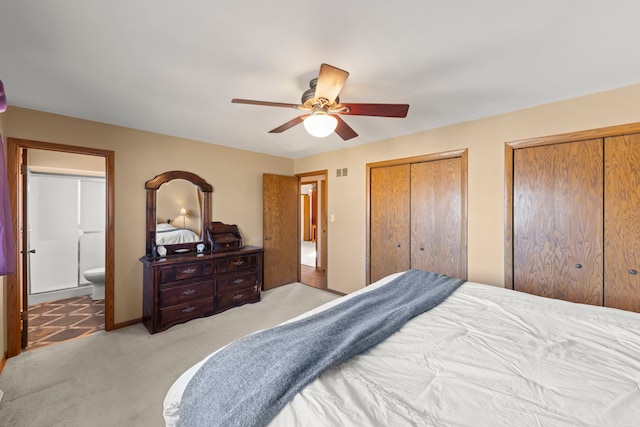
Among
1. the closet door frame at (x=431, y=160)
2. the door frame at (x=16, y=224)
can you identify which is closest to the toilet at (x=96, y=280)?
the door frame at (x=16, y=224)

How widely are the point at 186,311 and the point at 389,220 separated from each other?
2.80 metres

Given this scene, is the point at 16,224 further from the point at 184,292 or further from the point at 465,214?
the point at 465,214

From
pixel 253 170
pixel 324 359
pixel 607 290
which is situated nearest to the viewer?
pixel 324 359

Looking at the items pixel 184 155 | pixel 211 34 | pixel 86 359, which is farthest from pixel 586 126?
pixel 86 359

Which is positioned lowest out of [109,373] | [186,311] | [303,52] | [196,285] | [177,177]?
[109,373]

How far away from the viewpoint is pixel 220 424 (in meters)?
0.80

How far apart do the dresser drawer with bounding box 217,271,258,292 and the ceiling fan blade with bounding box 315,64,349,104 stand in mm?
2647

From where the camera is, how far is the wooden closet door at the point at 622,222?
1.99 metres

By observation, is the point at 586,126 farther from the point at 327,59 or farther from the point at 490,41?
the point at 327,59

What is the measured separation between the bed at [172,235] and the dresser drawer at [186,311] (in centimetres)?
87

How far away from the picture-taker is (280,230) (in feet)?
14.6

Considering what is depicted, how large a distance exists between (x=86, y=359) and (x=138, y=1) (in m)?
2.85

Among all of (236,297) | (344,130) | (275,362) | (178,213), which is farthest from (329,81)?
(236,297)

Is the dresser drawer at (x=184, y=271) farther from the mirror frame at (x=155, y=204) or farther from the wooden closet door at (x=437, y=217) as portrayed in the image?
the wooden closet door at (x=437, y=217)
